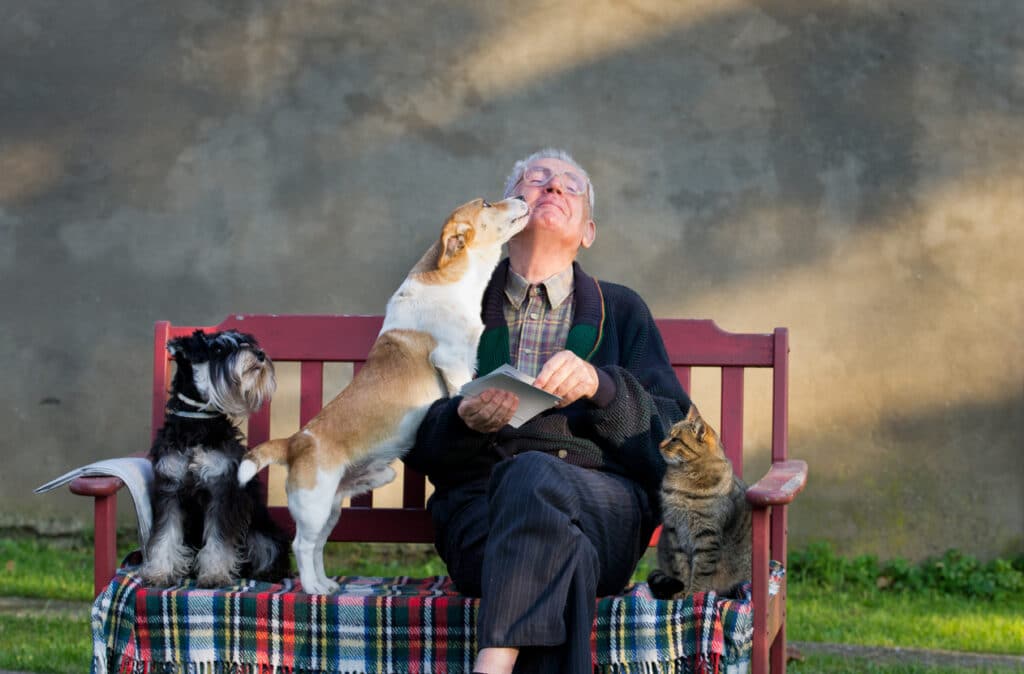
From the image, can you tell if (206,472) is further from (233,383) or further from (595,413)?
(595,413)

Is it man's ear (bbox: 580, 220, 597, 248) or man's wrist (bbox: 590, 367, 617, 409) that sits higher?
man's ear (bbox: 580, 220, 597, 248)

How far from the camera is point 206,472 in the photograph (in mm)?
3660

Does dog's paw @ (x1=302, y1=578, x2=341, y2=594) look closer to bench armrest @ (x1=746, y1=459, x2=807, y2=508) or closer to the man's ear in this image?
bench armrest @ (x1=746, y1=459, x2=807, y2=508)

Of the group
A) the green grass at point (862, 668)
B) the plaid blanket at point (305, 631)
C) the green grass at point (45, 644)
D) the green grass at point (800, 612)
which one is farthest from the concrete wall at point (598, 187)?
the plaid blanket at point (305, 631)

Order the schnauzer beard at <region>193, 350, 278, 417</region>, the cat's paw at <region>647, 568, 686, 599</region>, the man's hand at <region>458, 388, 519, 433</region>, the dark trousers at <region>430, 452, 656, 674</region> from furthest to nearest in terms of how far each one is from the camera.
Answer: the schnauzer beard at <region>193, 350, 278, 417</region>
the cat's paw at <region>647, 568, 686, 599</region>
the man's hand at <region>458, 388, 519, 433</region>
the dark trousers at <region>430, 452, 656, 674</region>

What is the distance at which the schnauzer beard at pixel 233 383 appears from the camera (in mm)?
3695

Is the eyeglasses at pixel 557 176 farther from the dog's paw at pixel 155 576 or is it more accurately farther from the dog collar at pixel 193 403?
the dog's paw at pixel 155 576

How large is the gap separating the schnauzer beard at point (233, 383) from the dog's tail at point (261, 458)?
6.7 inches

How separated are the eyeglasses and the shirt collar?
0.29 m

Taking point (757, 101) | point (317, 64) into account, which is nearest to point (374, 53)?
point (317, 64)

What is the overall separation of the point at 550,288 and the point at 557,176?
0.39 meters

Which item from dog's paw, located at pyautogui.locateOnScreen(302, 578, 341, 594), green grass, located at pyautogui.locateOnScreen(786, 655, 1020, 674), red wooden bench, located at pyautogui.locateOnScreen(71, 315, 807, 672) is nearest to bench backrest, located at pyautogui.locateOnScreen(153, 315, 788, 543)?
red wooden bench, located at pyautogui.locateOnScreen(71, 315, 807, 672)

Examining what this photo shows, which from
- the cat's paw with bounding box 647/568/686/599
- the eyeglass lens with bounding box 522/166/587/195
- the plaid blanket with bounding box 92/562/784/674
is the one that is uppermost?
the eyeglass lens with bounding box 522/166/587/195

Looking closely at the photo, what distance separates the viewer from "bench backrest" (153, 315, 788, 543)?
4105mm
